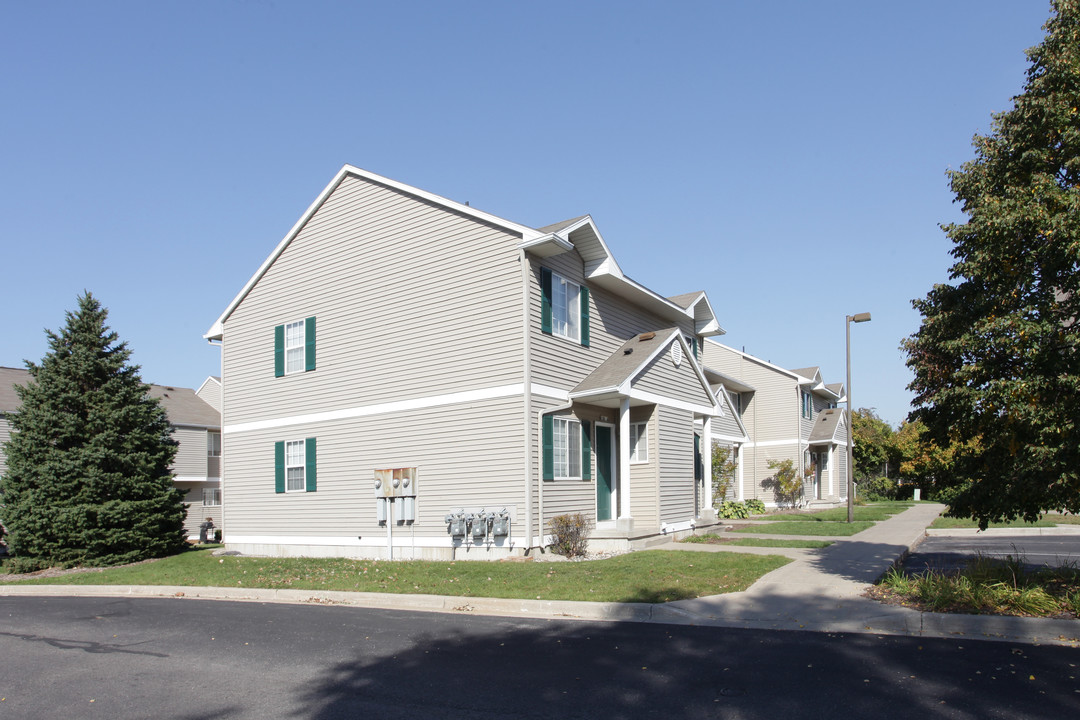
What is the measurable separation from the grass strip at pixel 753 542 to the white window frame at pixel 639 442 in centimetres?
225

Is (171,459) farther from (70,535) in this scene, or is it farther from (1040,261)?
(1040,261)

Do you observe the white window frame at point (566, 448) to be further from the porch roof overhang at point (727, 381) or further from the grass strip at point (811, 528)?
the porch roof overhang at point (727, 381)

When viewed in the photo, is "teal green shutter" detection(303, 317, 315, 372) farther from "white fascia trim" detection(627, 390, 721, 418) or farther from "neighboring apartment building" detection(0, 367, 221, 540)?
"neighboring apartment building" detection(0, 367, 221, 540)

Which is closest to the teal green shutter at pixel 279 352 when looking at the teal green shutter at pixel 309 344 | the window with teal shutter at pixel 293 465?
the teal green shutter at pixel 309 344

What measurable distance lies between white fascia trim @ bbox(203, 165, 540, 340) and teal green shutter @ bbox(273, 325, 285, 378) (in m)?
1.86

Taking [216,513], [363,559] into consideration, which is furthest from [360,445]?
[216,513]

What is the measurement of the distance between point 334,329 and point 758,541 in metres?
11.3

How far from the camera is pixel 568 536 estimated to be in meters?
16.0

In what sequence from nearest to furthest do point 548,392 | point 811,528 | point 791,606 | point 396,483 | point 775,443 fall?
point 791,606 → point 548,392 → point 396,483 → point 811,528 → point 775,443

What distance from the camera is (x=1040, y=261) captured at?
9.02m

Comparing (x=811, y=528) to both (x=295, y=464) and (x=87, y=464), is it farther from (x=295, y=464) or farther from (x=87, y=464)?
(x=87, y=464)

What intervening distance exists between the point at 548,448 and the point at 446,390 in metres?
2.70

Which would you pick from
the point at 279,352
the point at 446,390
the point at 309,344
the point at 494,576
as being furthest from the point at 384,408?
the point at 494,576

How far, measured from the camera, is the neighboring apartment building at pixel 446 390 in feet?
54.7
